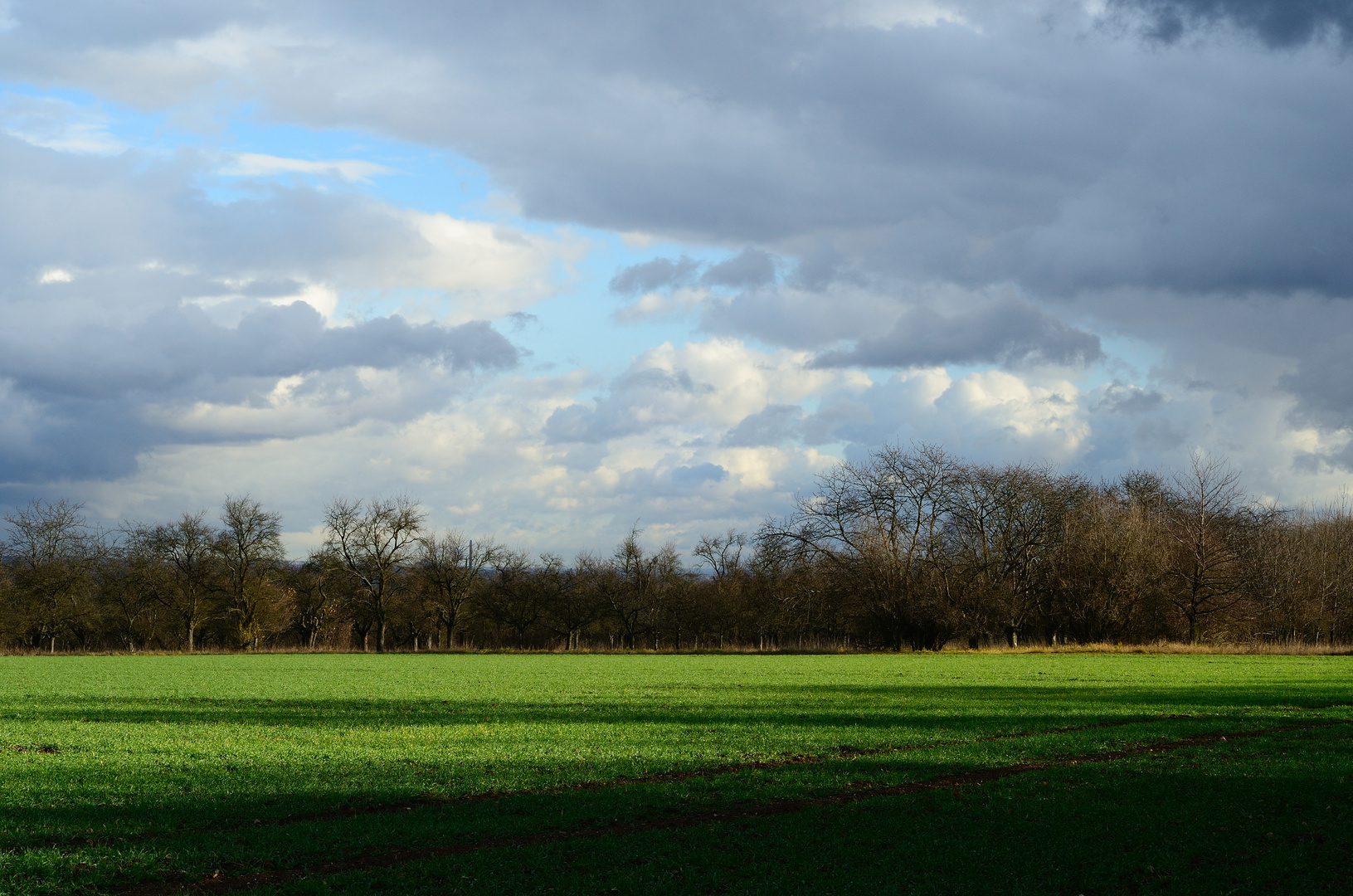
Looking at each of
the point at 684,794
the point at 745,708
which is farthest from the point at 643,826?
the point at 745,708

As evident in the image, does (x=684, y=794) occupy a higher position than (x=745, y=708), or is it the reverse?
(x=684, y=794)

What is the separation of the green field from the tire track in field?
5 cm

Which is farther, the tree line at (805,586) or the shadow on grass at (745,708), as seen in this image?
the tree line at (805,586)

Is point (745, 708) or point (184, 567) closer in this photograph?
point (745, 708)

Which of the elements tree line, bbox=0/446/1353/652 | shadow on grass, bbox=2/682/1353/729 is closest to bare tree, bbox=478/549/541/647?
tree line, bbox=0/446/1353/652

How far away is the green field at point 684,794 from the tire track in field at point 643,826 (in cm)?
5

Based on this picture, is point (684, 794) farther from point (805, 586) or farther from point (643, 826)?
point (805, 586)

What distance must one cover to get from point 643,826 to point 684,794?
1845mm

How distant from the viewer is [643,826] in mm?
10750

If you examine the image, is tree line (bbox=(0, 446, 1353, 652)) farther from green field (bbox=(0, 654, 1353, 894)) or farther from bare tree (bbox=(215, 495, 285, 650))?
green field (bbox=(0, 654, 1353, 894))

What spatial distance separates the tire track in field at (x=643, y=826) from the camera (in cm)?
855

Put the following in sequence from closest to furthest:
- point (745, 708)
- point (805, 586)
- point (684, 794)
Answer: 1. point (684, 794)
2. point (745, 708)
3. point (805, 586)

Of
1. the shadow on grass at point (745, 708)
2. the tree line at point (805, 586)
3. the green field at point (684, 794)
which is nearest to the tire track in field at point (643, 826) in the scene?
the green field at point (684, 794)

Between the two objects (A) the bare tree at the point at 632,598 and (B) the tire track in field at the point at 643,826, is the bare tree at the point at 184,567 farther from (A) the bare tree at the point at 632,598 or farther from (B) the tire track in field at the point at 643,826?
(B) the tire track in field at the point at 643,826
